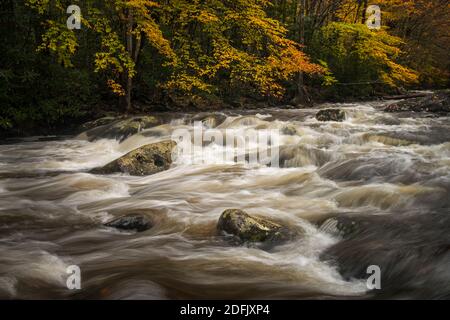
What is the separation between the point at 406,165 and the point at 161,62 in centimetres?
1054

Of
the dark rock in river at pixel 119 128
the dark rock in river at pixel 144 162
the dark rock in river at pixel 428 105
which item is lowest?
the dark rock in river at pixel 144 162

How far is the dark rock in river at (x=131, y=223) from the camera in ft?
20.8

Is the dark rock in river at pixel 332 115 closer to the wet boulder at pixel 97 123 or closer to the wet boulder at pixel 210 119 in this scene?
the wet boulder at pixel 210 119

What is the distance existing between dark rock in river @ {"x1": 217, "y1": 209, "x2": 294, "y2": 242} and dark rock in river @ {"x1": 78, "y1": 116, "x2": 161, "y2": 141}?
751 cm

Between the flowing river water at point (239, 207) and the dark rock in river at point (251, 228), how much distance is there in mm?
198

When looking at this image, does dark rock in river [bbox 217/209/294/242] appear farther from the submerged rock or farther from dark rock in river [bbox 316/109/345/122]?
dark rock in river [bbox 316/109/345/122]

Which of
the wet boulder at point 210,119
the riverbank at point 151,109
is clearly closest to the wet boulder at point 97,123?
the riverbank at point 151,109

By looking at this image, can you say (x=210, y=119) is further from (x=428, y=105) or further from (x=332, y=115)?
(x=428, y=105)

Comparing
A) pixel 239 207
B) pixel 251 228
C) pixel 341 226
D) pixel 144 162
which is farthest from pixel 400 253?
pixel 144 162

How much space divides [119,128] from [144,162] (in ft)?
12.3

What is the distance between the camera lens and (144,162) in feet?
31.8

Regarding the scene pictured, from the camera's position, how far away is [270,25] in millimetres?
15617
